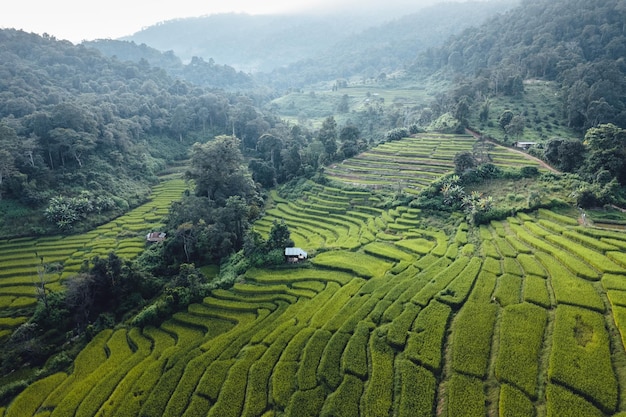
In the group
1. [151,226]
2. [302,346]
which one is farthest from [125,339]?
[151,226]

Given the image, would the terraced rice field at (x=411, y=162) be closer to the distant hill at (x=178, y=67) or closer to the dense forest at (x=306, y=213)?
the dense forest at (x=306, y=213)

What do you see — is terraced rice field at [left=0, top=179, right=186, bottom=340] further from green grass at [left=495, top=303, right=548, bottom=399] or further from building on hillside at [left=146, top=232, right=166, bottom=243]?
green grass at [left=495, top=303, right=548, bottom=399]

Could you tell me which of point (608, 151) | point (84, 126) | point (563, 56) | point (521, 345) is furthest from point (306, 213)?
point (563, 56)

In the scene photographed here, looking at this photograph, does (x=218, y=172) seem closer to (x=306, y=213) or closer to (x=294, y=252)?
(x=306, y=213)

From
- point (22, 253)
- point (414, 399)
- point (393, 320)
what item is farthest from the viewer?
point (22, 253)

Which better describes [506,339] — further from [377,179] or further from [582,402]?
→ [377,179]

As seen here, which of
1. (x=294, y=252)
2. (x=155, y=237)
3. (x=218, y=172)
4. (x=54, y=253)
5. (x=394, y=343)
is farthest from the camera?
(x=218, y=172)
